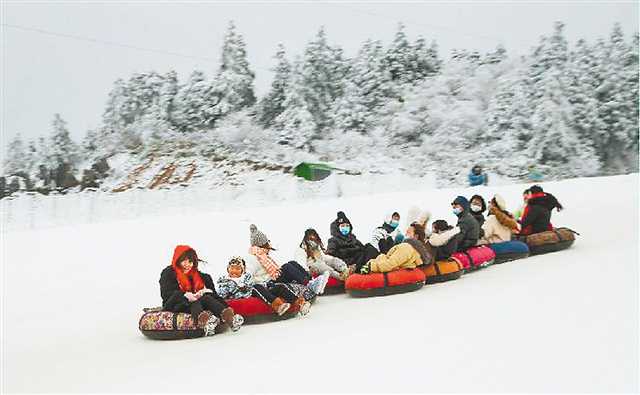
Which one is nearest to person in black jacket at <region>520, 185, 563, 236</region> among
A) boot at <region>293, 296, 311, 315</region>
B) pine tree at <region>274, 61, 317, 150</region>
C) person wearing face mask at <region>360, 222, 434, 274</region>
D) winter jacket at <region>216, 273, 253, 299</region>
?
person wearing face mask at <region>360, 222, 434, 274</region>

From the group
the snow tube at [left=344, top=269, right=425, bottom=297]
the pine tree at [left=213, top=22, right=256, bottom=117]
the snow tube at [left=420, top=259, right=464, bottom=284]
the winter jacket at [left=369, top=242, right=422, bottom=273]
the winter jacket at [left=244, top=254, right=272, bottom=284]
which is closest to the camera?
the winter jacket at [left=244, top=254, right=272, bottom=284]

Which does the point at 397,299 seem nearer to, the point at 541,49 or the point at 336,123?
the point at 336,123

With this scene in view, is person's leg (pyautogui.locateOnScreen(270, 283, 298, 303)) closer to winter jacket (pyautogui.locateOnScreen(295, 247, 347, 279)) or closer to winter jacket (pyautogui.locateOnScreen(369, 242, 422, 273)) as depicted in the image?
winter jacket (pyautogui.locateOnScreen(295, 247, 347, 279))

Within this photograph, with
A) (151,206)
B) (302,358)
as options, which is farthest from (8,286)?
(151,206)

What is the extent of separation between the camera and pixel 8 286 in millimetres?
11641

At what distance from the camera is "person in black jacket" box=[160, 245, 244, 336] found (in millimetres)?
6742

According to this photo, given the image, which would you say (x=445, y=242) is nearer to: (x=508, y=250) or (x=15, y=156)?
(x=508, y=250)

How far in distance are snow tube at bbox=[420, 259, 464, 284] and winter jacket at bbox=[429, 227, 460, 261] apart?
0.42 ft

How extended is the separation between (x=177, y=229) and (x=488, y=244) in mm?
8513

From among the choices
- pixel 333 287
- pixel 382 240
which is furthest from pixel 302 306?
pixel 382 240

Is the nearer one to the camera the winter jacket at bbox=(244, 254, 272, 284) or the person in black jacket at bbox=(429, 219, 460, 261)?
the winter jacket at bbox=(244, 254, 272, 284)

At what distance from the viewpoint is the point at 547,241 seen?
11125 millimetres

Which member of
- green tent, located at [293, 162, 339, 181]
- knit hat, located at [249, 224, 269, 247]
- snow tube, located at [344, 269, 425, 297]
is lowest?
snow tube, located at [344, 269, 425, 297]

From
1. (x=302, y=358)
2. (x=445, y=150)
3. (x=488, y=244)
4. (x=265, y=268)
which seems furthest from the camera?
(x=445, y=150)
